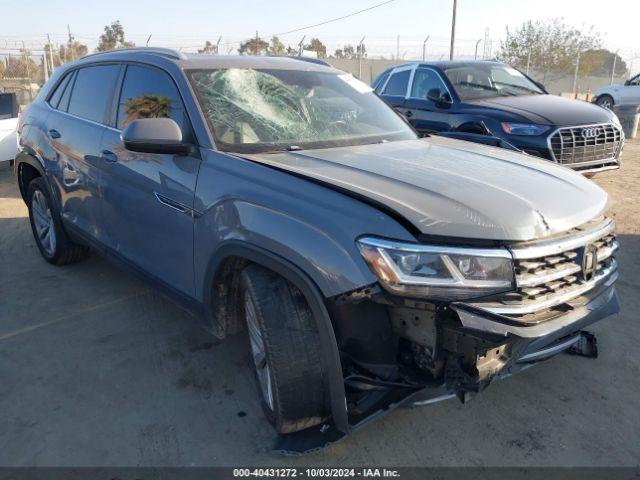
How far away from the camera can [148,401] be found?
9.85 feet

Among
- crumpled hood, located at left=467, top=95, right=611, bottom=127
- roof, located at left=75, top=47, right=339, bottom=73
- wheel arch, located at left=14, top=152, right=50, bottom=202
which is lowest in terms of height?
wheel arch, located at left=14, top=152, right=50, bottom=202

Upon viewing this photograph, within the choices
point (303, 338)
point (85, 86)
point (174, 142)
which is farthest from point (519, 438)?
point (85, 86)

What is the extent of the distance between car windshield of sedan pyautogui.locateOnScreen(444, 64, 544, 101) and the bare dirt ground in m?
4.41

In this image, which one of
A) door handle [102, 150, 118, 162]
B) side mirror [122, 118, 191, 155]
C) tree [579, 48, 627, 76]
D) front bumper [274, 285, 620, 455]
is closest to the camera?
front bumper [274, 285, 620, 455]

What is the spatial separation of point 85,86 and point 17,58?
20893 mm

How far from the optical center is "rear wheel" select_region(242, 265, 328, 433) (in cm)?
233

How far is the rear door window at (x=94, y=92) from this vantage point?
3885mm

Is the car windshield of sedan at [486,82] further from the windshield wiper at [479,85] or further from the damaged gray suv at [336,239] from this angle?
the damaged gray suv at [336,239]

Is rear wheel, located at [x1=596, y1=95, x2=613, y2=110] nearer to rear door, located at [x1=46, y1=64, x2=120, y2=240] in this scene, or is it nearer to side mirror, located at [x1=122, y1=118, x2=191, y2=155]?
rear door, located at [x1=46, y1=64, x2=120, y2=240]

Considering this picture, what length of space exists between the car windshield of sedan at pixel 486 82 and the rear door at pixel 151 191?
17.2 ft

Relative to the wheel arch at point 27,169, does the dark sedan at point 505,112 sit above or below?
above

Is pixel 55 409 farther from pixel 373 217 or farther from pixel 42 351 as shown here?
pixel 373 217

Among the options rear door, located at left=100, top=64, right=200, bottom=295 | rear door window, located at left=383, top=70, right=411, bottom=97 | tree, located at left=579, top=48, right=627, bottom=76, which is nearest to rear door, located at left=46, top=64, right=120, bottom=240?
rear door, located at left=100, top=64, right=200, bottom=295

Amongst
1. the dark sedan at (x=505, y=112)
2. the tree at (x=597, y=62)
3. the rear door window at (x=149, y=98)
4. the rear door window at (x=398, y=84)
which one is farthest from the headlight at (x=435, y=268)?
the tree at (x=597, y=62)
